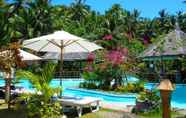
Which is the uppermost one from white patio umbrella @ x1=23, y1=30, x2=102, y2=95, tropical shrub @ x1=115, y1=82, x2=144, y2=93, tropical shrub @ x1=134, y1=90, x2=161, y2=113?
white patio umbrella @ x1=23, y1=30, x2=102, y2=95

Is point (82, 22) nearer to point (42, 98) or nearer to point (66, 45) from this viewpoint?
point (66, 45)

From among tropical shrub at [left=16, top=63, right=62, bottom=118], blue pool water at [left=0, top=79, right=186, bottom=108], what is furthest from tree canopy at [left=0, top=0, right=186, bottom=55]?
tropical shrub at [left=16, top=63, right=62, bottom=118]

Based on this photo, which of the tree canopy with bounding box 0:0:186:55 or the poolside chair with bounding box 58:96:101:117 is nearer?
the poolside chair with bounding box 58:96:101:117

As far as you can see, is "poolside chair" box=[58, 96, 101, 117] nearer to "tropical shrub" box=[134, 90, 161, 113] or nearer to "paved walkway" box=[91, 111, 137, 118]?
"paved walkway" box=[91, 111, 137, 118]

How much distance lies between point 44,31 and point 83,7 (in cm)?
1656

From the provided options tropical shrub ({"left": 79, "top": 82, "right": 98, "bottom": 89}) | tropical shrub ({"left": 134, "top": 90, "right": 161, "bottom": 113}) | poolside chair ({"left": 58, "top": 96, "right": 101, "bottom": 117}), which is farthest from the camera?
tropical shrub ({"left": 79, "top": 82, "right": 98, "bottom": 89})

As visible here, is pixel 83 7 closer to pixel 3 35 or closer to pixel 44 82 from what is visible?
pixel 3 35

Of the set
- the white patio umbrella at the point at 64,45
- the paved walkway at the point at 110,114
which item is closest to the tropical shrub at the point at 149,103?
the paved walkway at the point at 110,114

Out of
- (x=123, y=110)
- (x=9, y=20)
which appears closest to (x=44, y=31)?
(x=9, y=20)

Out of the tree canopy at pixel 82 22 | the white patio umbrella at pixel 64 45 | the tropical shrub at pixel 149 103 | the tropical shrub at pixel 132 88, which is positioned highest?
the tree canopy at pixel 82 22

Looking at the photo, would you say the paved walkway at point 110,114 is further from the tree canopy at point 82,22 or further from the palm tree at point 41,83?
the tree canopy at point 82,22

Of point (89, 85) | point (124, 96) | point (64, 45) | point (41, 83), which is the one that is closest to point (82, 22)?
point (89, 85)

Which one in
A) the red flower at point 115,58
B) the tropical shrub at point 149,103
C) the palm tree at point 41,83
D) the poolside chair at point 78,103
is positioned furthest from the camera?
the red flower at point 115,58

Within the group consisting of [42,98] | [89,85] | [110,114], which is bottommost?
[110,114]
